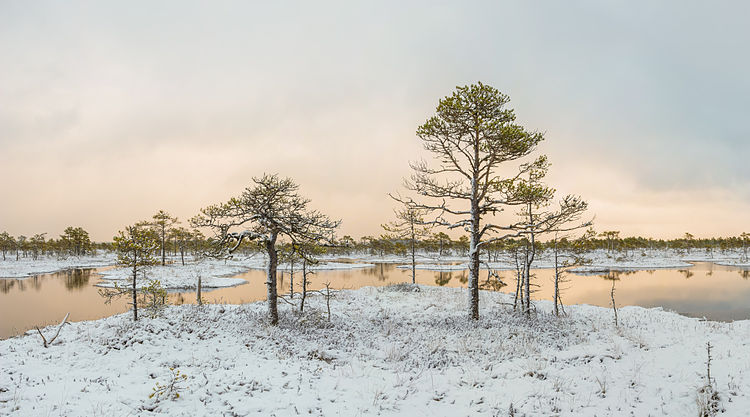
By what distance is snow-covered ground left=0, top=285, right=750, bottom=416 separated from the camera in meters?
7.70

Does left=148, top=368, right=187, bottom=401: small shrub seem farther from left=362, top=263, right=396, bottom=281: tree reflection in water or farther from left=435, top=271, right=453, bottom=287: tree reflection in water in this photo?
left=362, top=263, right=396, bottom=281: tree reflection in water

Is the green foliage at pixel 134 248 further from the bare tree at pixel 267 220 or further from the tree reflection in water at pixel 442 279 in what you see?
the tree reflection in water at pixel 442 279

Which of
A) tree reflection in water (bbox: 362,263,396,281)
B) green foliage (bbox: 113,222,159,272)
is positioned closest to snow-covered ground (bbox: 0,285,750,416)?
green foliage (bbox: 113,222,159,272)

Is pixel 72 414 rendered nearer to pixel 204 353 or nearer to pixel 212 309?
pixel 204 353

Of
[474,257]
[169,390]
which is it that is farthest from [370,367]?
[474,257]

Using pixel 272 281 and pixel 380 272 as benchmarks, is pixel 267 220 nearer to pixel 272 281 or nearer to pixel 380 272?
pixel 272 281

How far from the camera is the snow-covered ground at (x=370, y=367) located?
770cm

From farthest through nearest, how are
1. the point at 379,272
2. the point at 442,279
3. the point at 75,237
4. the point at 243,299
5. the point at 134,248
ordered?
the point at 75,237
the point at 379,272
the point at 442,279
the point at 243,299
the point at 134,248

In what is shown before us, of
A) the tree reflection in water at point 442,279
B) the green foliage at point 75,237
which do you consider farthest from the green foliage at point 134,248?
the green foliage at point 75,237

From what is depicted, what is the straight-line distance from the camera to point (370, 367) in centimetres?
1059

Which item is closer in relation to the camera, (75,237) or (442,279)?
(442,279)

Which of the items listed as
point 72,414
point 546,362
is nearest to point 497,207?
point 546,362

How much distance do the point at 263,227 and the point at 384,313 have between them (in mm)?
8502

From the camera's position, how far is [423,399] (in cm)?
851
